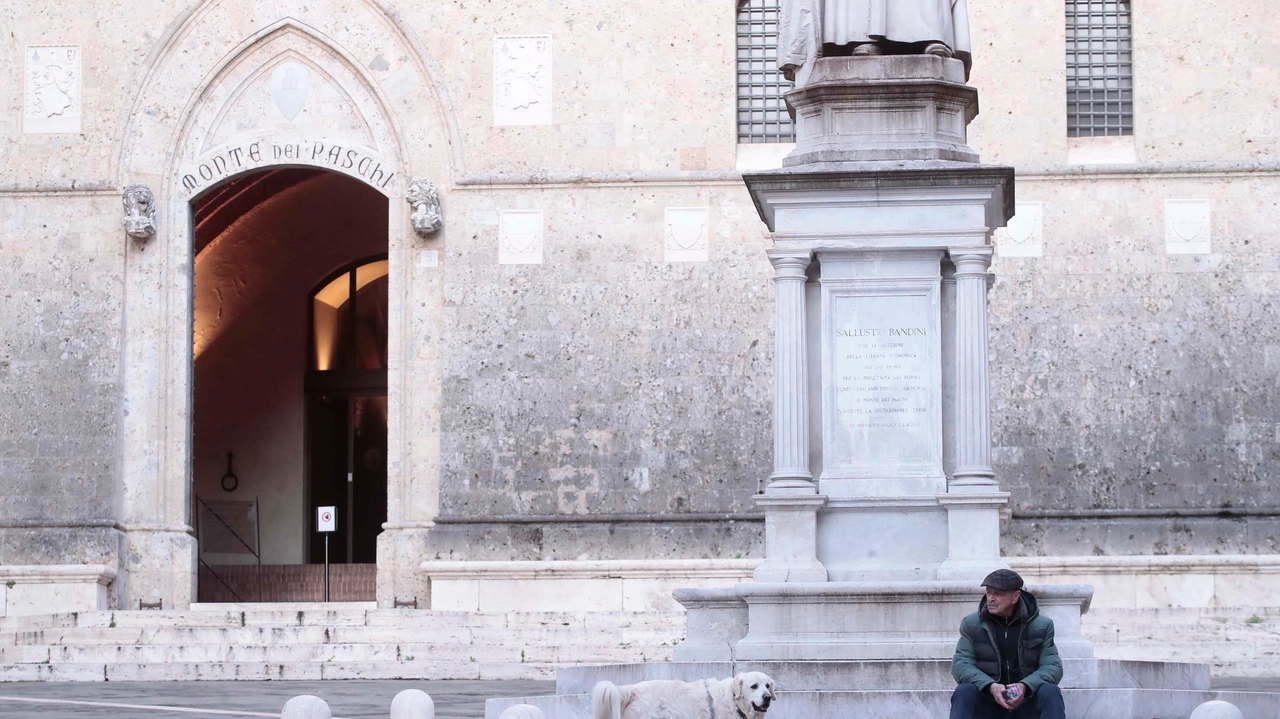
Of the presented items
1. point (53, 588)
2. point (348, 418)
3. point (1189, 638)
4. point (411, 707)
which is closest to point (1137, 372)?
point (1189, 638)

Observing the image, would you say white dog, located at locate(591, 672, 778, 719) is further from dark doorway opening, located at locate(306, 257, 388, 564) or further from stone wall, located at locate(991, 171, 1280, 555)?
dark doorway opening, located at locate(306, 257, 388, 564)

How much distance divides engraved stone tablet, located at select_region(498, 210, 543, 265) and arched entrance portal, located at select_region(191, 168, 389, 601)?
21.9 feet

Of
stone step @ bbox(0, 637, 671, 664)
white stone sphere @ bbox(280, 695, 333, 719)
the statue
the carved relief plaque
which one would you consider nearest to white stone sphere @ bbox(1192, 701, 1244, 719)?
white stone sphere @ bbox(280, 695, 333, 719)

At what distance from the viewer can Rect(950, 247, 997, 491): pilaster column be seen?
14.8m

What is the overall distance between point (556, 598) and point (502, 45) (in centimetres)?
683

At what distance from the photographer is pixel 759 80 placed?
27188mm

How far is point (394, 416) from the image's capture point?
26688 mm

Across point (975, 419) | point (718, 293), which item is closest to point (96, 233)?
point (718, 293)

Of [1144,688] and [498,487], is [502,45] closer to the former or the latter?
[498,487]

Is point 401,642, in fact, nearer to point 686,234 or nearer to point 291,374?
point 686,234

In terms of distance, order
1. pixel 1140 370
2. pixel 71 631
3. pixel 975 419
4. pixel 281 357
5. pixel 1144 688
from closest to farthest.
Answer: pixel 1144 688, pixel 975 419, pixel 71 631, pixel 1140 370, pixel 281 357

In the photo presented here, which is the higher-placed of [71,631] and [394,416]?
[394,416]

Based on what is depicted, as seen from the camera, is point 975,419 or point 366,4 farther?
point 366,4

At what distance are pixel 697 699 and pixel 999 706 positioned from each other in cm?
157
